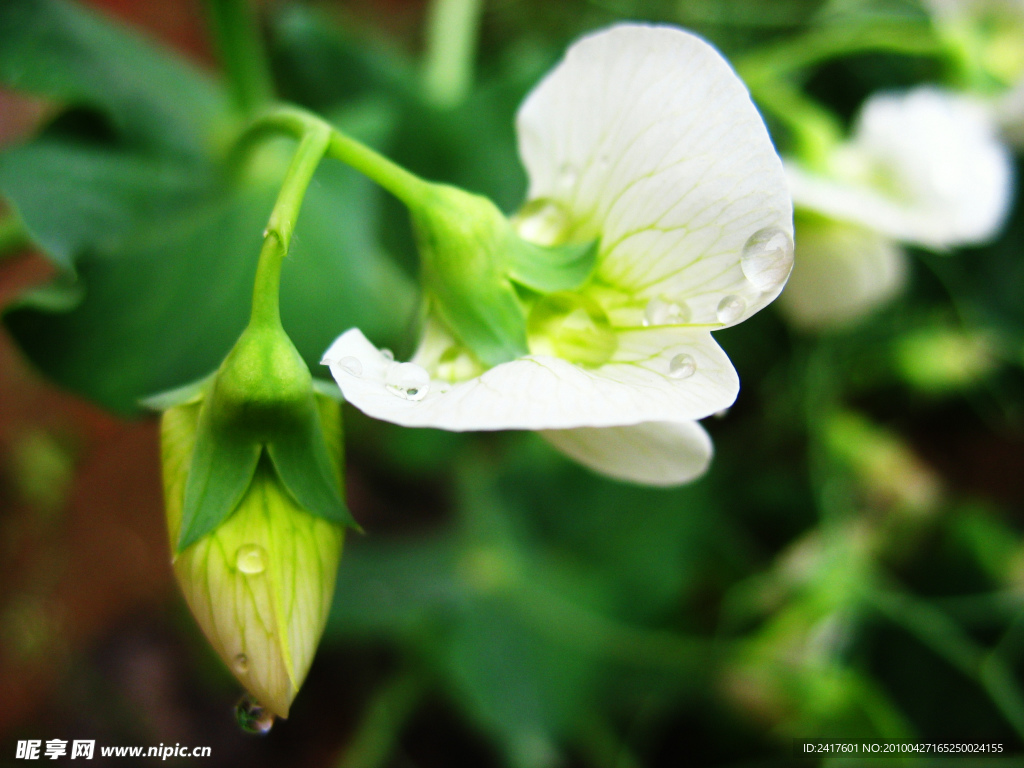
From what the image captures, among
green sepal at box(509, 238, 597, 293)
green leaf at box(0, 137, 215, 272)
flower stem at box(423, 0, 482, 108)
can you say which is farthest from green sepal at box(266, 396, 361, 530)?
flower stem at box(423, 0, 482, 108)

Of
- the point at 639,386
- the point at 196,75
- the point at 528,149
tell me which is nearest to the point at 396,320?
the point at 196,75

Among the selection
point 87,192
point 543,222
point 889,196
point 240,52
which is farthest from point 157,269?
point 889,196

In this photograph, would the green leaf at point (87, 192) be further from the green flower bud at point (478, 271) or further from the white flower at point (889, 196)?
the white flower at point (889, 196)

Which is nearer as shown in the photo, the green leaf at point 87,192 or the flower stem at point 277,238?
the flower stem at point 277,238

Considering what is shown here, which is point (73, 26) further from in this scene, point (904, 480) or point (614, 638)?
point (904, 480)

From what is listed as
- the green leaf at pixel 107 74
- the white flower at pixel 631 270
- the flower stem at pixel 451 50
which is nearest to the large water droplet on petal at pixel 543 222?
the white flower at pixel 631 270

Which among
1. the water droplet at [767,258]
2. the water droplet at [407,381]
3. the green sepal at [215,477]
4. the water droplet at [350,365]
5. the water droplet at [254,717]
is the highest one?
the water droplet at [767,258]
